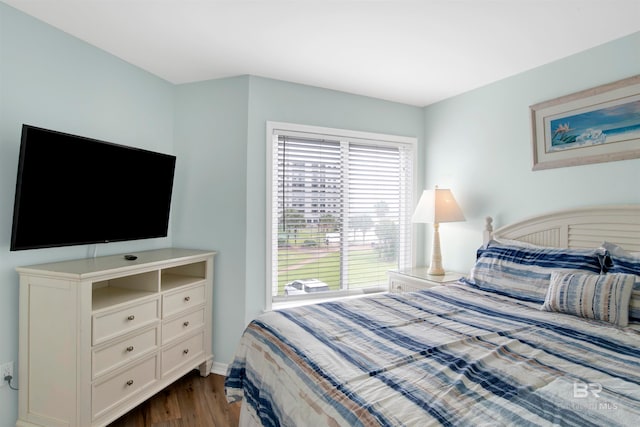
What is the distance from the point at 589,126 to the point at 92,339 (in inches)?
134

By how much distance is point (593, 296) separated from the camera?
5.83 feet

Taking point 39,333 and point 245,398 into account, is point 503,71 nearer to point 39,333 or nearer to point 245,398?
point 245,398

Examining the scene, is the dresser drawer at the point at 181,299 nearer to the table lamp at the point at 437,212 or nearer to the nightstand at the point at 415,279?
the nightstand at the point at 415,279

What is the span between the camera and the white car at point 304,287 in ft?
10.1

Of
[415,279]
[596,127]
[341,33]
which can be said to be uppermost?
[341,33]

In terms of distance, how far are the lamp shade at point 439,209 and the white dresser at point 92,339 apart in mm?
2110

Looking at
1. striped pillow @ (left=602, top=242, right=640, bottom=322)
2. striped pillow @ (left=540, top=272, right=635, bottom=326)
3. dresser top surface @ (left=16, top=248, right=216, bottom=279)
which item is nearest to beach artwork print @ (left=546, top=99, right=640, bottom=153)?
striped pillow @ (left=602, top=242, right=640, bottom=322)

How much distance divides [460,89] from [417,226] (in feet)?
4.70

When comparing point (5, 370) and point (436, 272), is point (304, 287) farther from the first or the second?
point (5, 370)

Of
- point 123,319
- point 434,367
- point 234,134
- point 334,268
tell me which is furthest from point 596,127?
Answer: point 123,319

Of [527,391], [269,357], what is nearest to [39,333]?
[269,357]

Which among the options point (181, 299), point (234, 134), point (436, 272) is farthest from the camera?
point (436, 272)

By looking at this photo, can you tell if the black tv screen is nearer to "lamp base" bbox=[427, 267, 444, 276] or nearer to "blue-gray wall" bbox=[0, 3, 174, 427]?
"blue-gray wall" bbox=[0, 3, 174, 427]

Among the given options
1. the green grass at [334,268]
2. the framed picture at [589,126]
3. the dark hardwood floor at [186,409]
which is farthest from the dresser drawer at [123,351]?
the framed picture at [589,126]
